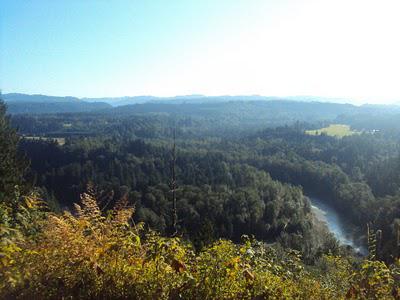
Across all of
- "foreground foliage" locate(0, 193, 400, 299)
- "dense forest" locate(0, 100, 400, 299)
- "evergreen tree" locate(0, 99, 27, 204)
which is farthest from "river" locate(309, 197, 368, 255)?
"foreground foliage" locate(0, 193, 400, 299)

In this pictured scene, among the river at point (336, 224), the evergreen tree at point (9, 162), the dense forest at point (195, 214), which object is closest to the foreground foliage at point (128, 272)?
the dense forest at point (195, 214)

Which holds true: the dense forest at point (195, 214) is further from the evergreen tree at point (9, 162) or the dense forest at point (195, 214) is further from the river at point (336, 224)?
the river at point (336, 224)

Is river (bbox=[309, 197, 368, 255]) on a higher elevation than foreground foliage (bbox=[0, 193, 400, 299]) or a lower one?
lower

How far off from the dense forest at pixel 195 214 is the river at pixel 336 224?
7.30 ft

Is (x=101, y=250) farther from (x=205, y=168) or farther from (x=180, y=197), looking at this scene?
(x=205, y=168)

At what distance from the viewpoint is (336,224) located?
6538 cm

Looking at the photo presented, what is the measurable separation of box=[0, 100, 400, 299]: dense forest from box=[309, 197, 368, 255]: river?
2224 mm

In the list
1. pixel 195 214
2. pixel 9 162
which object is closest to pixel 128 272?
pixel 9 162

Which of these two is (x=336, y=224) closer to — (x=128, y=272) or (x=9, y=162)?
(x=9, y=162)

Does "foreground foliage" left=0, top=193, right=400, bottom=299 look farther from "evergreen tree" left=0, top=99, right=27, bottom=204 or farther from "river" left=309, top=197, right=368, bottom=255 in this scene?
"river" left=309, top=197, right=368, bottom=255

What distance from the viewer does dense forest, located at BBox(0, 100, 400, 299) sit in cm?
479

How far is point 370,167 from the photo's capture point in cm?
9219

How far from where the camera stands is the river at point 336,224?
Answer: 167ft

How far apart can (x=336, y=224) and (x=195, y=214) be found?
23121 millimetres
